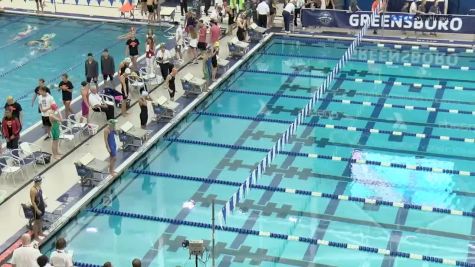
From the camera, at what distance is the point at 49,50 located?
21.3 meters

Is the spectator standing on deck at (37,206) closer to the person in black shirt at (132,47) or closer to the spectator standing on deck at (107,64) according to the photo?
the spectator standing on deck at (107,64)

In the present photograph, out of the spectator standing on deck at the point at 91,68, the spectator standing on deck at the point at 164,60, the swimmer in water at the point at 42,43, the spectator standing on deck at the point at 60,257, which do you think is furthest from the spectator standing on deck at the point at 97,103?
the swimmer in water at the point at 42,43

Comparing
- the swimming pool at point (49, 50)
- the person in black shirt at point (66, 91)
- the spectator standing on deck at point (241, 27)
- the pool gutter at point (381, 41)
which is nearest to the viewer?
the person in black shirt at point (66, 91)

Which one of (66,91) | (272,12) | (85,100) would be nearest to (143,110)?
(85,100)

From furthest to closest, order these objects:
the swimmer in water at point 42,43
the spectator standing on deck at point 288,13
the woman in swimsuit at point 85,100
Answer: the spectator standing on deck at point 288,13
the swimmer in water at point 42,43
the woman in swimsuit at point 85,100

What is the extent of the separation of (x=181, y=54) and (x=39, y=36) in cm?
501

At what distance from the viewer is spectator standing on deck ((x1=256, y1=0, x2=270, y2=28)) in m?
22.0

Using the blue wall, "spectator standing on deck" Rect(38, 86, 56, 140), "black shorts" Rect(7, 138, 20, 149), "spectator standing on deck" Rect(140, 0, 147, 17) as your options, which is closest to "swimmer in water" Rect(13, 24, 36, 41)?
"spectator standing on deck" Rect(140, 0, 147, 17)

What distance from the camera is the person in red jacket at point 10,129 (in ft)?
44.9

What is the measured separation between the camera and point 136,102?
17078 mm

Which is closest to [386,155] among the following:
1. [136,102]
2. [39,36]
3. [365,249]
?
[365,249]

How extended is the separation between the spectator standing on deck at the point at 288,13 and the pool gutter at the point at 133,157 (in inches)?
90.3

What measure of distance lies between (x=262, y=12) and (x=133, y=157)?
8.86 meters

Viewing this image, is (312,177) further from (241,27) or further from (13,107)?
(241,27)
